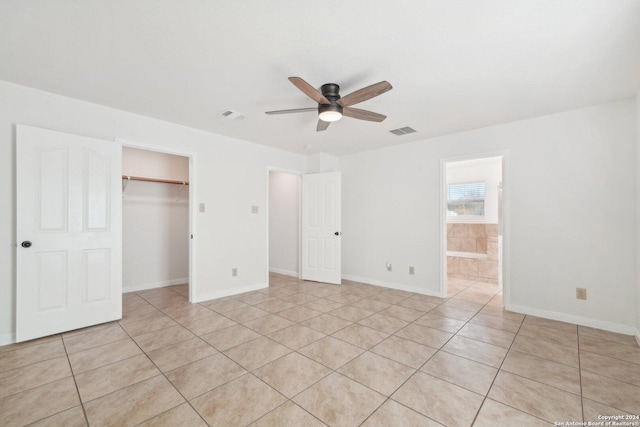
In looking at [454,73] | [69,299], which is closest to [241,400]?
[69,299]

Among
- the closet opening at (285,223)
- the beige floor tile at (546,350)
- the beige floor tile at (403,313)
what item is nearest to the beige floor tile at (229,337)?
the beige floor tile at (403,313)

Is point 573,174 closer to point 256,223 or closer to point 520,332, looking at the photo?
point 520,332

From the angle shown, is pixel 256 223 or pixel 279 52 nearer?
pixel 279 52

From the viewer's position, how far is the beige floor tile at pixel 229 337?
2668 mm

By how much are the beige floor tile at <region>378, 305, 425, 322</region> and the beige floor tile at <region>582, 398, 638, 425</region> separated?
164 cm

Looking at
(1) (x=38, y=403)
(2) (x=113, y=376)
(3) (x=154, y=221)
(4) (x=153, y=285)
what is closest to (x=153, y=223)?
(3) (x=154, y=221)

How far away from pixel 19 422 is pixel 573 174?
5.28m

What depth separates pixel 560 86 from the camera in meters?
2.71

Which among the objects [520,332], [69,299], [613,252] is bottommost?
[520,332]

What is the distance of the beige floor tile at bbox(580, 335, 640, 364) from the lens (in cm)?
243

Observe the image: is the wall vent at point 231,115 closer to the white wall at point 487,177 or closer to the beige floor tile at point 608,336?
the white wall at point 487,177

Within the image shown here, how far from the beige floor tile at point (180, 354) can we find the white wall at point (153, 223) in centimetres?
260

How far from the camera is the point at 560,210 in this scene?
334 cm

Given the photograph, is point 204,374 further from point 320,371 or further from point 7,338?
point 7,338
